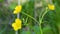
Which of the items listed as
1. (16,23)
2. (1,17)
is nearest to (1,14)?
(1,17)

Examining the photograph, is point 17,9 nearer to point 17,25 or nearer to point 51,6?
point 17,25

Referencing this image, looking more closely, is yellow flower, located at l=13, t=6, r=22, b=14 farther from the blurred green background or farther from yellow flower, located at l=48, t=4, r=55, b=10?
yellow flower, located at l=48, t=4, r=55, b=10

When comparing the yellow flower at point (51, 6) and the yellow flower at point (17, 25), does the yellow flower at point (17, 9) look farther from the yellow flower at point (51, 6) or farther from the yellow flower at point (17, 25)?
the yellow flower at point (51, 6)

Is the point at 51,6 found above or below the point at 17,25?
above

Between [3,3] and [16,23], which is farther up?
[3,3]

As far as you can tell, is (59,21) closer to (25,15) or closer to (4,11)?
(25,15)

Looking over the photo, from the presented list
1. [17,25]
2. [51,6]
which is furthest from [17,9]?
[51,6]

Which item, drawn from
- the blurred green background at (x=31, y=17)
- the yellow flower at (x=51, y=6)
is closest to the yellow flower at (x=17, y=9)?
the blurred green background at (x=31, y=17)

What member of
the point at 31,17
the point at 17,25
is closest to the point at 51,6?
the point at 31,17
